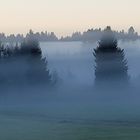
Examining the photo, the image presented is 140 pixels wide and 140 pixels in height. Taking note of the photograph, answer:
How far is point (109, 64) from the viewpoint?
90.4m

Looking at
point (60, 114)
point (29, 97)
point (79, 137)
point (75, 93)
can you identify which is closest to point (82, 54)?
point (75, 93)

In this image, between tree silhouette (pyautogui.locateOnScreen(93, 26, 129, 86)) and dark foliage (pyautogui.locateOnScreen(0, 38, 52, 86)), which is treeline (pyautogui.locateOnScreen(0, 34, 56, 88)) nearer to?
dark foliage (pyautogui.locateOnScreen(0, 38, 52, 86))

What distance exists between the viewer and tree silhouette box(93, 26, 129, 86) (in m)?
90.2

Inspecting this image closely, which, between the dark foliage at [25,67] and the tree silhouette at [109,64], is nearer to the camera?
the dark foliage at [25,67]

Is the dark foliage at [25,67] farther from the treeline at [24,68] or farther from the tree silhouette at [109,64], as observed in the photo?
the tree silhouette at [109,64]

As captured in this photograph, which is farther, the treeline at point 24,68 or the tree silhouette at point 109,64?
the tree silhouette at point 109,64

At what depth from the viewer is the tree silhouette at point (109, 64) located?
9020 centimetres

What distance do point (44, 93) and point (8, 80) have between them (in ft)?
18.6

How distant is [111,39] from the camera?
311ft

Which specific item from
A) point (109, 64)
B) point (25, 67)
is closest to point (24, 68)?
point (25, 67)

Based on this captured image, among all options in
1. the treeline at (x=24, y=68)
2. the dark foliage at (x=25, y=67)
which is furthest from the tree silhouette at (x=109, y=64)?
the dark foliage at (x=25, y=67)

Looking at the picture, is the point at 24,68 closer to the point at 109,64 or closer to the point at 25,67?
the point at 25,67

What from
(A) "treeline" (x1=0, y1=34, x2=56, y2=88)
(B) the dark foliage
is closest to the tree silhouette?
(A) "treeline" (x1=0, y1=34, x2=56, y2=88)

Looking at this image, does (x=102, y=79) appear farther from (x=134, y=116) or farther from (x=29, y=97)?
(x=134, y=116)
